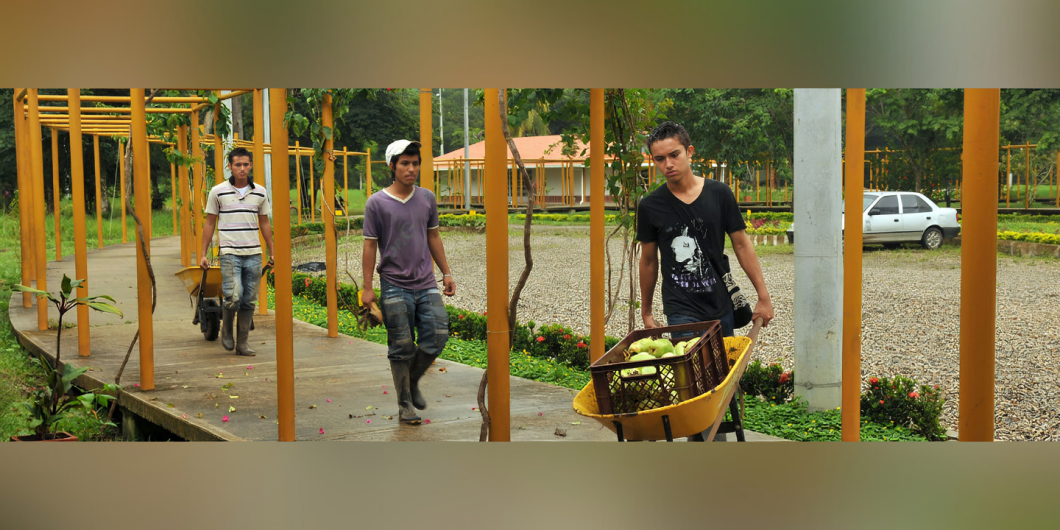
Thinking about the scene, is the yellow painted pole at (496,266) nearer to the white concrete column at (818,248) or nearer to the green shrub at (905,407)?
the white concrete column at (818,248)

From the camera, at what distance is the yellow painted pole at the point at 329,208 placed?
6.88 m

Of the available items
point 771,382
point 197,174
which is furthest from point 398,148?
point 197,174

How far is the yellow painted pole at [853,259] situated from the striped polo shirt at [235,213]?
4.23m

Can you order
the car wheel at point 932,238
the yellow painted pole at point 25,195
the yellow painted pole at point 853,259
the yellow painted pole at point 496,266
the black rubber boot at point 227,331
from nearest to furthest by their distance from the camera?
the yellow painted pole at point 496,266
the yellow painted pole at point 853,259
the black rubber boot at point 227,331
the yellow painted pole at point 25,195
the car wheel at point 932,238

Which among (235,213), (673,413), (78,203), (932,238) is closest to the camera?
(673,413)

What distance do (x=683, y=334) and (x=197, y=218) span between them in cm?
1009

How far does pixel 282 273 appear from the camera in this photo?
3902mm

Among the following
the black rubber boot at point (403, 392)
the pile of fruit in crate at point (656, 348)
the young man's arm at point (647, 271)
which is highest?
the young man's arm at point (647, 271)

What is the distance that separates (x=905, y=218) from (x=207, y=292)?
1475cm

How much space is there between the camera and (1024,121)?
2289 centimetres

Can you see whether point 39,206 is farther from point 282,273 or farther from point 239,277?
point 282,273

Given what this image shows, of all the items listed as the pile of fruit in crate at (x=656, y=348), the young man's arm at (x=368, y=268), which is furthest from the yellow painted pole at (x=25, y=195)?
the pile of fruit in crate at (x=656, y=348)

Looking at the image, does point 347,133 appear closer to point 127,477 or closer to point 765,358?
point 765,358

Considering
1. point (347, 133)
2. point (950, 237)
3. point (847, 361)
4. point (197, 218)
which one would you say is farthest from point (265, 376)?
point (347, 133)
